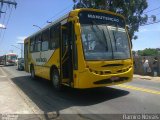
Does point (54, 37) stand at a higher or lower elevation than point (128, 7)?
lower

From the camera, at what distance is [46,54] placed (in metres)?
15.0

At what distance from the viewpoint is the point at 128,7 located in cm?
3438

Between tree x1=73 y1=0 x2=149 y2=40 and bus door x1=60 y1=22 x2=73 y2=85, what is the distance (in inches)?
885

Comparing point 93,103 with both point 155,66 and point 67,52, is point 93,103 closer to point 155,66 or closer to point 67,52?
point 67,52

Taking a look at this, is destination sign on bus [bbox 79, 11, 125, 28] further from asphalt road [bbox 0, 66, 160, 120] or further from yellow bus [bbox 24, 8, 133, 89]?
asphalt road [bbox 0, 66, 160, 120]

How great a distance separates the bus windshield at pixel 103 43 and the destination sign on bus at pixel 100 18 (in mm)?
181

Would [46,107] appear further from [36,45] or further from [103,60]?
[36,45]

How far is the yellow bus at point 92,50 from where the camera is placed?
412 inches

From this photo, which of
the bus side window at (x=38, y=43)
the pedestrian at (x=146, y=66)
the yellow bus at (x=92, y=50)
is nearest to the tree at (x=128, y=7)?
the pedestrian at (x=146, y=66)

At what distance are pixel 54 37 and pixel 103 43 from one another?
3.35 m

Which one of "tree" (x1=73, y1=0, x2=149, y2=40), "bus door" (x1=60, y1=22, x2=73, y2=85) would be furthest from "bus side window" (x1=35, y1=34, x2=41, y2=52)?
"tree" (x1=73, y1=0, x2=149, y2=40)

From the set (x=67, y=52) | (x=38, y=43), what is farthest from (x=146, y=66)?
(x=67, y=52)

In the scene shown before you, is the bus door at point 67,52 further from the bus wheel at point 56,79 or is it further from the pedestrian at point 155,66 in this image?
the pedestrian at point 155,66

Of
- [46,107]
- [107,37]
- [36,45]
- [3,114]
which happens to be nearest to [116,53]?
[107,37]
